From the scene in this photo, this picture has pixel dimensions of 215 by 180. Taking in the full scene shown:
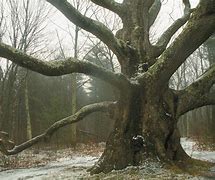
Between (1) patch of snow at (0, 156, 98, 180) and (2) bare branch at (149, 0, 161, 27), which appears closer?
(1) patch of snow at (0, 156, 98, 180)

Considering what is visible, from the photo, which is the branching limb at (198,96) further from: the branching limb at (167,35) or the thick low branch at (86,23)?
the thick low branch at (86,23)

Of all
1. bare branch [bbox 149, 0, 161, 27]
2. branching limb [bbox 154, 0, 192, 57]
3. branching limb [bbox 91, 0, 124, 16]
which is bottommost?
branching limb [bbox 154, 0, 192, 57]

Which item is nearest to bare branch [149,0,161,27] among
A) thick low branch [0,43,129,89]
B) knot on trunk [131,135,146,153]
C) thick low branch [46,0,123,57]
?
thick low branch [46,0,123,57]

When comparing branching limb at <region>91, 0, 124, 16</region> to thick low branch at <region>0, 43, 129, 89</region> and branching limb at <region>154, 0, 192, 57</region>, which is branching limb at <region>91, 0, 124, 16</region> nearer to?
branching limb at <region>154, 0, 192, 57</region>

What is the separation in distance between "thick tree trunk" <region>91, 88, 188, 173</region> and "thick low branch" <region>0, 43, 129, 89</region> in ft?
2.79

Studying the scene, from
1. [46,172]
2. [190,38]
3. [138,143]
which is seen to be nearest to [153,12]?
[190,38]

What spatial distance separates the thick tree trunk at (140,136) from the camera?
9641 mm

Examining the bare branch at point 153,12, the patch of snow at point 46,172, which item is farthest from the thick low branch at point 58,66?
the bare branch at point 153,12

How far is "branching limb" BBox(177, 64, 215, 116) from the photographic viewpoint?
10.6m

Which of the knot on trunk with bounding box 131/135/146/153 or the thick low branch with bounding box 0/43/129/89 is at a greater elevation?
the thick low branch with bounding box 0/43/129/89

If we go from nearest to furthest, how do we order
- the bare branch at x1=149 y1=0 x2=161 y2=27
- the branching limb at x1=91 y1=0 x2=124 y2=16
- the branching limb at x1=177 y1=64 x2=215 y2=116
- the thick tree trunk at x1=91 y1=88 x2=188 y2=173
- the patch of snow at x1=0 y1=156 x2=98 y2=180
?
A: the thick tree trunk at x1=91 y1=88 x2=188 y2=173 < the patch of snow at x1=0 y1=156 x2=98 y2=180 < the branching limb at x1=177 y1=64 x2=215 y2=116 < the branching limb at x1=91 y1=0 x2=124 y2=16 < the bare branch at x1=149 y1=0 x2=161 y2=27

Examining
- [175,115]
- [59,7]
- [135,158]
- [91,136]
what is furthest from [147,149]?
[91,136]

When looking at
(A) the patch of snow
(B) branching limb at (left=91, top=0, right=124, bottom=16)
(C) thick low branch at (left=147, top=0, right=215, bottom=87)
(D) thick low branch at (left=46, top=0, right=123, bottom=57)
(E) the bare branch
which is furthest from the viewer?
(E) the bare branch

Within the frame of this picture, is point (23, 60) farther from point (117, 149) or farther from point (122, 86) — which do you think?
point (117, 149)
